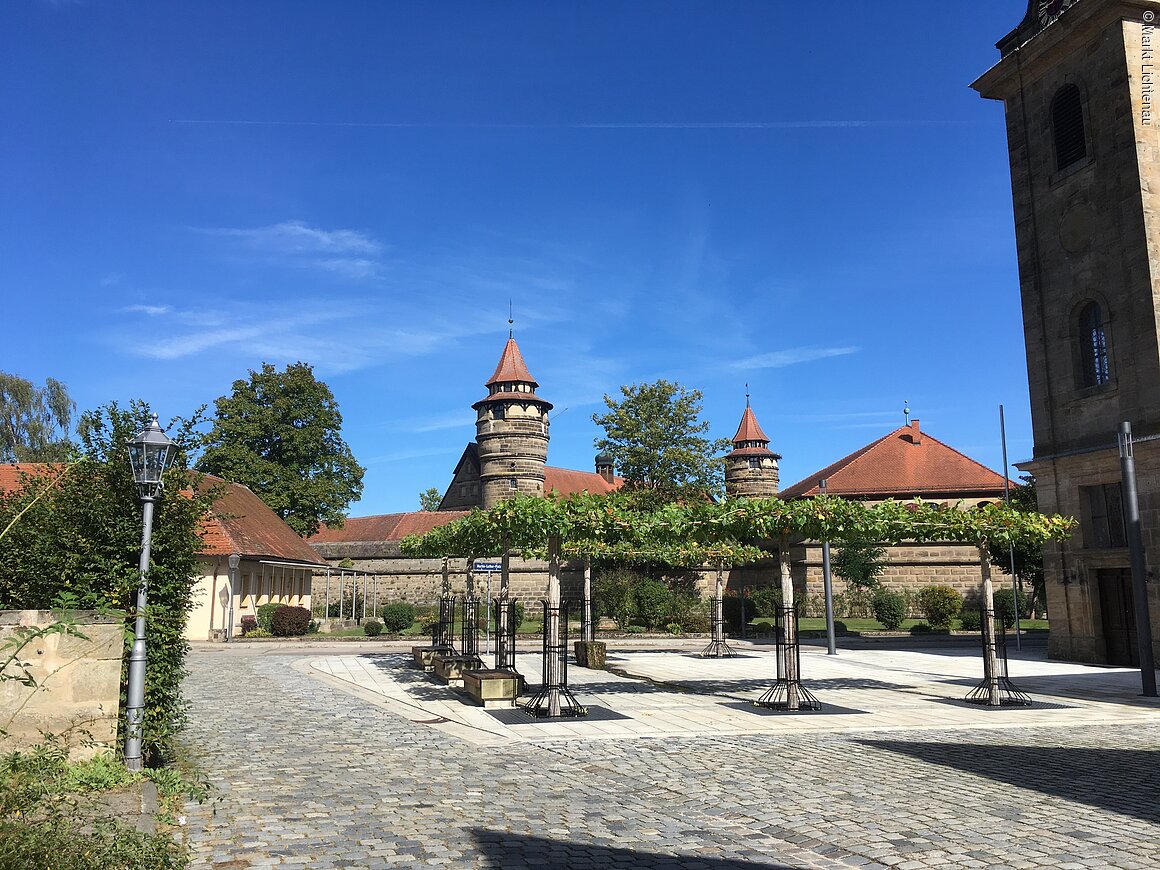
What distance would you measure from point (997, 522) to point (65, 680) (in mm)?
13160

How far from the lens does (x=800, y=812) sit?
680 centimetres

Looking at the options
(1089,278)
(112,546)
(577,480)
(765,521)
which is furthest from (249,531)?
(577,480)

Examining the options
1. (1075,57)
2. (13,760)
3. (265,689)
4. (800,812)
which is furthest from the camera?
(1075,57)

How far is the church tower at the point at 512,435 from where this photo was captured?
183 feet

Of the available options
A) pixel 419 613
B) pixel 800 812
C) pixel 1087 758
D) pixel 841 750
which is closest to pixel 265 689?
pixel 841 750

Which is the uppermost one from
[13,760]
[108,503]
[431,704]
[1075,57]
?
[1075,57]

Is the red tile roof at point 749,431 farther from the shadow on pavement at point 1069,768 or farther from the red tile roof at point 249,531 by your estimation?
the shadow on pavement at point 1069,768

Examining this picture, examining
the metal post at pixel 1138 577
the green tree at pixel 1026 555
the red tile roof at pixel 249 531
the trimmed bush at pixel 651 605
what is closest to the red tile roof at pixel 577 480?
the red tile roof at pixel 249 531

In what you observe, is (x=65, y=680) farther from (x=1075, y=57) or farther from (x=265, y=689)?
(x=1075, y=57)

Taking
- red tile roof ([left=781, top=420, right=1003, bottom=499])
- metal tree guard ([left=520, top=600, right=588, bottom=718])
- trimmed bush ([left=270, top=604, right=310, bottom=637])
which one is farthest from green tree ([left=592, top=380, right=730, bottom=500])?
metal tree guard ([left=520, top=600, right=588, bottom=718])

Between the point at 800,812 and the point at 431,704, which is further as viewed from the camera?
the point at 431,704

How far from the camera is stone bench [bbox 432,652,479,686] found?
16.6m

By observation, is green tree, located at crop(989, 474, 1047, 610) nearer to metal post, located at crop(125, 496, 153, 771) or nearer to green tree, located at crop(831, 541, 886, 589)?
green tree, located at crop(831, 541, 886, 589)

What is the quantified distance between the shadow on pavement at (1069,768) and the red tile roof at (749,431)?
208 ft
